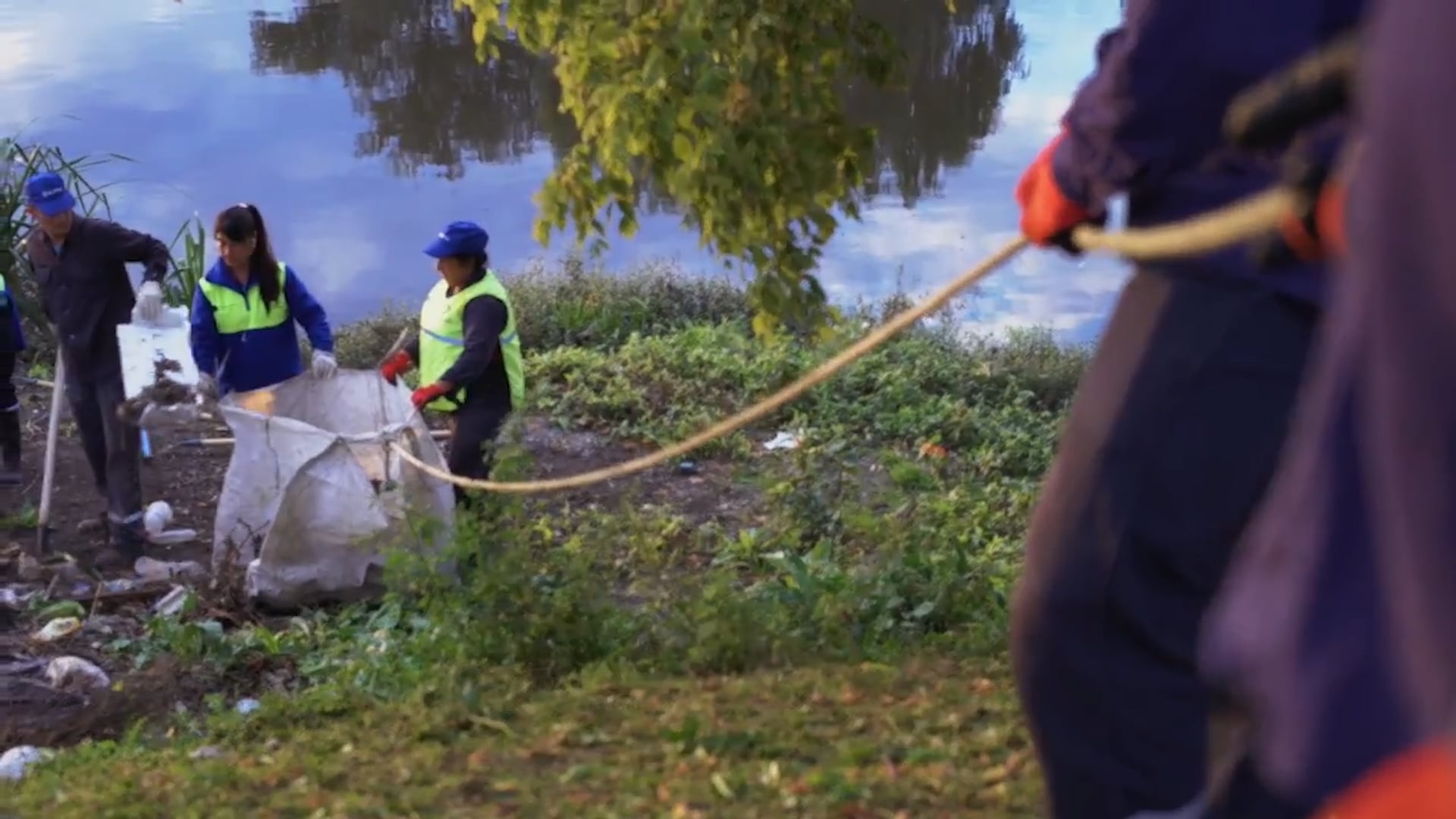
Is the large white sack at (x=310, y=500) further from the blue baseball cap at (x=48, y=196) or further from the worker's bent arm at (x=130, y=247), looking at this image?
the blue baseball cap at (x=48, y=196)

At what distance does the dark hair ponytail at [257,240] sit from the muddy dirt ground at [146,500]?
A: 137cm

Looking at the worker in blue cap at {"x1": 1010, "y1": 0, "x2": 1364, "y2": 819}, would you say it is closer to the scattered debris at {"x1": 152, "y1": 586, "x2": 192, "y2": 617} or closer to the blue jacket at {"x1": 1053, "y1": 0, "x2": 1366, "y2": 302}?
the blue jacket at {"x1": 1053, "y1": 0, "x2": 1366, "y2": 302}

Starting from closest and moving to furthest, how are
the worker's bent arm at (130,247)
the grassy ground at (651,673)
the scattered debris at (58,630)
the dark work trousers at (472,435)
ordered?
the grassy ground at (651,673) < the scattered debris at (58,630) < the dark work trousers at (472,435) < the worker's bent arm at (130,247)

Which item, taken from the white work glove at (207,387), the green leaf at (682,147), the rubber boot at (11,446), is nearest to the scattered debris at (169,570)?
the white work glove at (207,387)

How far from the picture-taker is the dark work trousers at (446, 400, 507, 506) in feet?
24.3

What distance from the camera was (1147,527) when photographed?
2014 millimetres

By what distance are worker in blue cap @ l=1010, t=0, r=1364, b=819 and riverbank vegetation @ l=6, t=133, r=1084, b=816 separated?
130 centimetres

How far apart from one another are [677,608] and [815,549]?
5.29ft

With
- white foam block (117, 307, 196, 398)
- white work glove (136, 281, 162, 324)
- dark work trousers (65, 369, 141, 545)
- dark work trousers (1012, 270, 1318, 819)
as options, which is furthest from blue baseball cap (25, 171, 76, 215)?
dark work trousers (1012, 270, 1318, 819)

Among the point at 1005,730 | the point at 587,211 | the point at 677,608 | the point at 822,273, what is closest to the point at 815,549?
the point at 677,608

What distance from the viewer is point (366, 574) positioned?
691 centimetres

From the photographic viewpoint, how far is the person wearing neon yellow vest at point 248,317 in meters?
7.20

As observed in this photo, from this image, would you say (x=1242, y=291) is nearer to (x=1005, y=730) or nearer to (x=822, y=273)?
(x=1005, y=730)

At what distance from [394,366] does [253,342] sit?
0.64m
